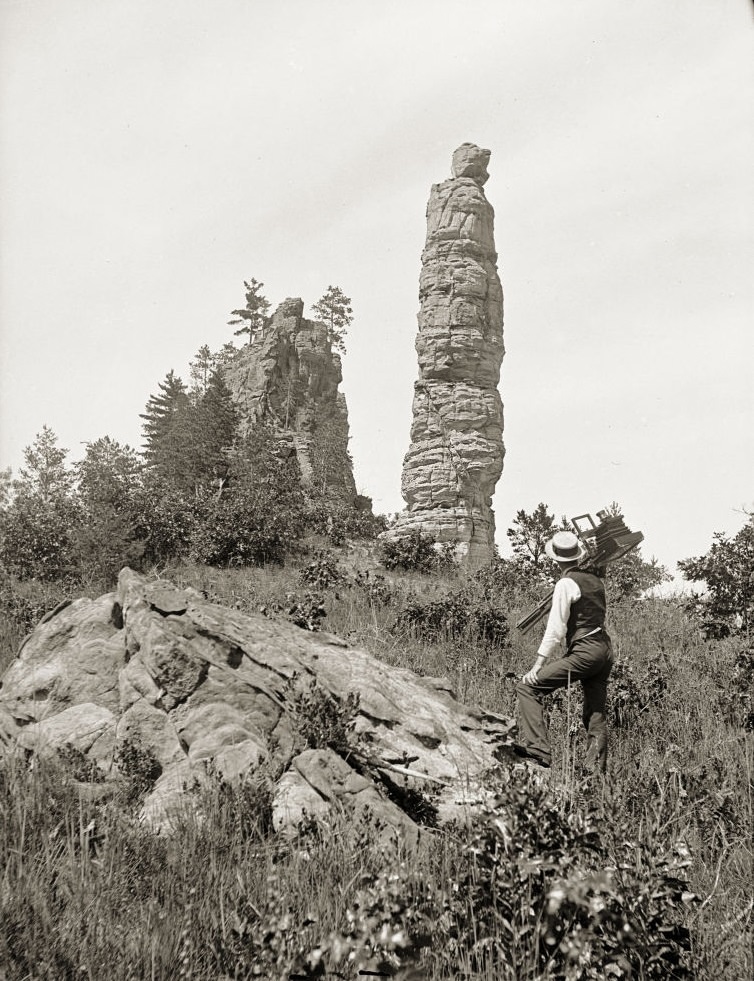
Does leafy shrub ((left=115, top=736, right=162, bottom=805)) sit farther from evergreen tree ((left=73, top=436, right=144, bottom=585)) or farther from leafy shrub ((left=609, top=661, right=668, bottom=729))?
evergreen tree ((left=73, top=436, right=144, bottom=585))

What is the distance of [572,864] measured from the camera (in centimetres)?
289

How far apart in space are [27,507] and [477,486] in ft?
97.7

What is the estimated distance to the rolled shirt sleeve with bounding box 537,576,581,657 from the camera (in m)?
6.54

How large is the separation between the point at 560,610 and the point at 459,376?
141 ft

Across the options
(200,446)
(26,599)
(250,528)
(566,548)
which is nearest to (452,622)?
(566,548)

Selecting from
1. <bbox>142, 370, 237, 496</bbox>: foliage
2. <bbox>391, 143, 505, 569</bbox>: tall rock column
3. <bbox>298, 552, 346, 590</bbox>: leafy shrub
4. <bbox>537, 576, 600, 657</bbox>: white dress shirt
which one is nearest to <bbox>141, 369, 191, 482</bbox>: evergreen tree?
<bbox>142, 370, 237, 496</bbox>: foliage

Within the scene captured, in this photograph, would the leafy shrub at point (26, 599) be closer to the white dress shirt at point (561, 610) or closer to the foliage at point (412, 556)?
the white dress shirt at point (561, 610)

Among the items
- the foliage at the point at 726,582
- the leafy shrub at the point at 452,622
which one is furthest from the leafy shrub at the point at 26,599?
the foliage at the point at 726,582

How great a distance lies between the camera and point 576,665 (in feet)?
21.0

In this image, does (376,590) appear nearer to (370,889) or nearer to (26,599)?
(26,599)

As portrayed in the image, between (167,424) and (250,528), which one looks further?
(167,424)

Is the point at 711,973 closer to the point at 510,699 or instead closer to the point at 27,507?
the point at 510,699

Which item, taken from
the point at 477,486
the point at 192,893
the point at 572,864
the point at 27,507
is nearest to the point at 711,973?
the point at 572,864

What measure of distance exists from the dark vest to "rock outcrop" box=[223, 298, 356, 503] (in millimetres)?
39614
